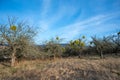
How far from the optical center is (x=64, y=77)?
776 cm

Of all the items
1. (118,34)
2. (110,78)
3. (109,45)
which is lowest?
(110,78)

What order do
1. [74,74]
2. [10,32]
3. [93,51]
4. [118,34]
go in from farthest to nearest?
1. [93,51]
2. [118,34]
3. [10,32]
4. [74,74]

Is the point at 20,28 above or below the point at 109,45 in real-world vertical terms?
above

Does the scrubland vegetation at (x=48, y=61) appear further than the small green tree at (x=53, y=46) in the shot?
No

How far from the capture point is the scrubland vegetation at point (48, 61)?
8146 millimetres

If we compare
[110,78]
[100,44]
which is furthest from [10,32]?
[100,44]

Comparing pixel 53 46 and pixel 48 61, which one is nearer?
pixel 48 61

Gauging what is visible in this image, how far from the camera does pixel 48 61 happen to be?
18.9 meters

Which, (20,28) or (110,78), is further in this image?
(20,28)

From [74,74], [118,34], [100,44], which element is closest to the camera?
[74,74]

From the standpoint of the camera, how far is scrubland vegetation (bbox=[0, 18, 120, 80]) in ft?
26.7

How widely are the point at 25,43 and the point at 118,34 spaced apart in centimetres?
1864

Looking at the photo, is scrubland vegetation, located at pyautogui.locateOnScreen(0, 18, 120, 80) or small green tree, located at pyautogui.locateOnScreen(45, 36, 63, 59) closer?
scrubland vegetation, located at pyautogui.locateOnScreen(0, 18, 120, 80)

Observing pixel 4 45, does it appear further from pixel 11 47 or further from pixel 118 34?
pixel 118 34
